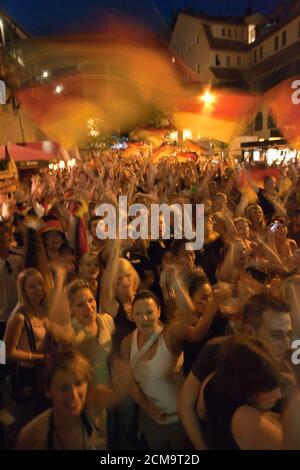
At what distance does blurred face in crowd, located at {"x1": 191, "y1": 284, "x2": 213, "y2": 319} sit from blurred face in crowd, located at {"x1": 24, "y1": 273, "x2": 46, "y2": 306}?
1006 mm

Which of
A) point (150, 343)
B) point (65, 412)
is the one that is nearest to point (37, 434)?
point (65, 412)

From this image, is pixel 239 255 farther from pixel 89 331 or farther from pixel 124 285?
pixel 89 331

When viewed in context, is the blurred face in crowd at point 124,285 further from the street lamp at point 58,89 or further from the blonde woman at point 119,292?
the street lamp at point 58,89

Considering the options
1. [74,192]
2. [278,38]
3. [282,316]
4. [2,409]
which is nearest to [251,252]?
[282,316]

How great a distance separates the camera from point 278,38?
151 inches

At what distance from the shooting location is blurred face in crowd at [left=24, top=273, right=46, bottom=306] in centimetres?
262

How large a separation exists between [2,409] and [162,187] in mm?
5043

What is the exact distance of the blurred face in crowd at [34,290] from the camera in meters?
2.62

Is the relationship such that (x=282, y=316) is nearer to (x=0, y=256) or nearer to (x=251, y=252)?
(x=251, y=252)

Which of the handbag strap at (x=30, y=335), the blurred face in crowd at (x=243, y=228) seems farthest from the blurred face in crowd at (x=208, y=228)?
the handbag strap at (x=30, y=335)

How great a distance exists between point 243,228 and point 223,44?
174cm

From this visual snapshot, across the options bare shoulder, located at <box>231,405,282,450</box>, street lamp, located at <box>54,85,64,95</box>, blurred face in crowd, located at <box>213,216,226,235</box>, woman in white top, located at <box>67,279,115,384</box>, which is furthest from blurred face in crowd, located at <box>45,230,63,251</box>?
bare shoulder, located at <box>231,405,282,450</box>

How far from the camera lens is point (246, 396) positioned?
1708 millimetres

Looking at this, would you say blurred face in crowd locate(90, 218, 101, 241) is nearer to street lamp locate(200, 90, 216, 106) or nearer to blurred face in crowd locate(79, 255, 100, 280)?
blurred face in crowd locate(79, 255, 100, 280)
